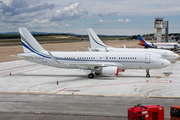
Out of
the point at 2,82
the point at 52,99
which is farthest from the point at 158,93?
the point at 2,82

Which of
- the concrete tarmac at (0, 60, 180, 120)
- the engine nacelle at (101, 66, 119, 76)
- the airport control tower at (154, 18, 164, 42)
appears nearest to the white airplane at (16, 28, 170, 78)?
the engine nacelle at (101, 66, 119, 76)

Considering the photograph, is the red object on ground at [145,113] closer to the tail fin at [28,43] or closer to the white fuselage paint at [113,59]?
the white fuselage paint at [113,59]

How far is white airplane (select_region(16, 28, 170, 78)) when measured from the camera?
3378cm

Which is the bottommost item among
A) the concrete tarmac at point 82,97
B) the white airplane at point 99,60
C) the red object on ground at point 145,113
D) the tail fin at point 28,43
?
the concrete tarmac at point 82,97

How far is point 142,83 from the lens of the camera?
30.1 m

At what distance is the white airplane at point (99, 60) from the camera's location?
33781 mm

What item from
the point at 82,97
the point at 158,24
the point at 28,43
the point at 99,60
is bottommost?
the point at 82,97

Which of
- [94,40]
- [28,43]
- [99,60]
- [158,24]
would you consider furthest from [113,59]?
[158,24]

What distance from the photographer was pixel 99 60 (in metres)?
35.5

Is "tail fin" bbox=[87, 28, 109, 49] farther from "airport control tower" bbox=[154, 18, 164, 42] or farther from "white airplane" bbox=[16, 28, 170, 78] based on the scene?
"airport control tower" bbox=[154, 18, 164, 42]

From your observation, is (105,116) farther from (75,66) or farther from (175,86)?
(75,66)

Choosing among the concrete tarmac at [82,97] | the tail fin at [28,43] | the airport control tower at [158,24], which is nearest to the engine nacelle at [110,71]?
the concrete tarmac at [82,97]

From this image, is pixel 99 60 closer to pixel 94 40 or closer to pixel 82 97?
pixel 82 97

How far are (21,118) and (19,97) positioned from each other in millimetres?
6765
